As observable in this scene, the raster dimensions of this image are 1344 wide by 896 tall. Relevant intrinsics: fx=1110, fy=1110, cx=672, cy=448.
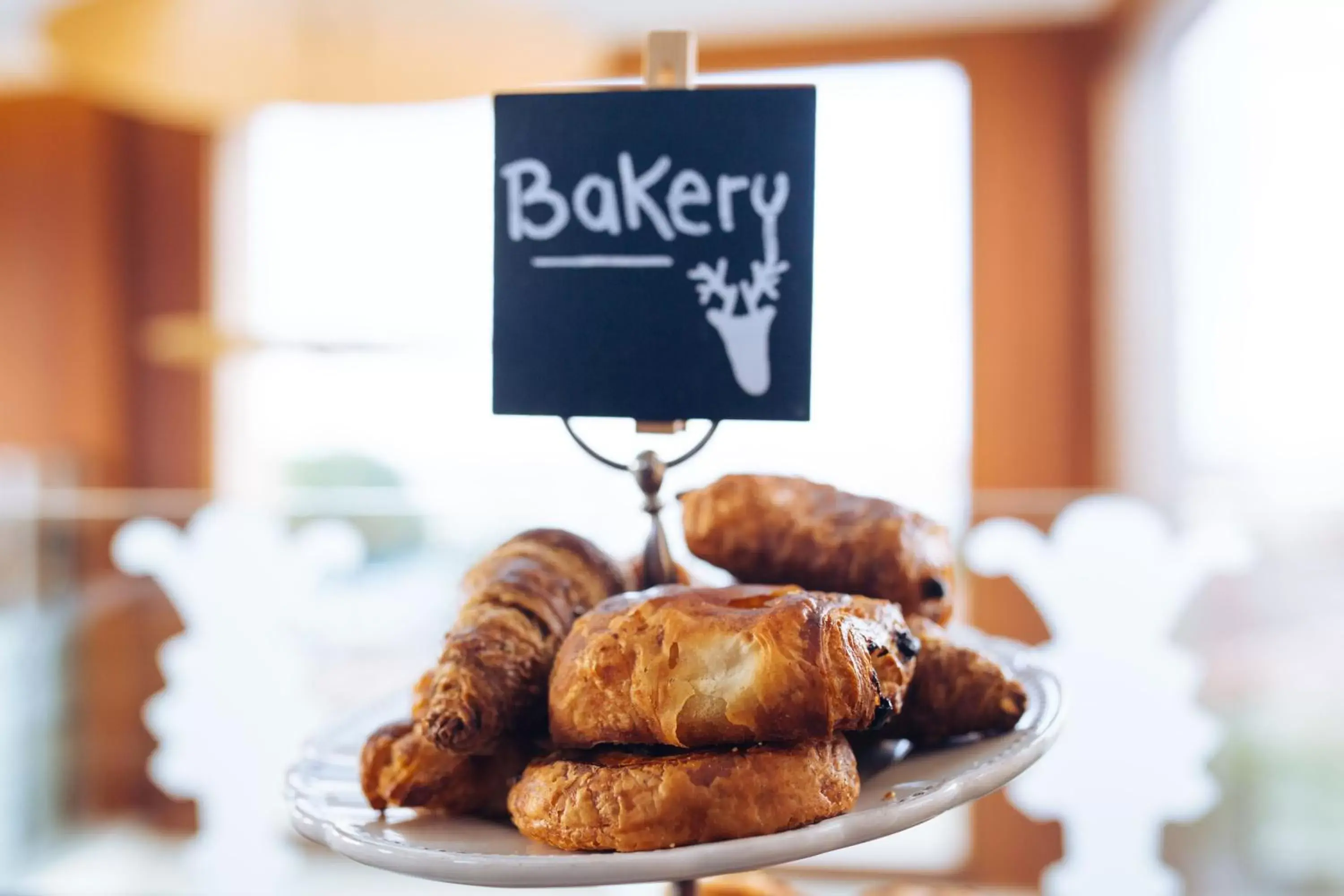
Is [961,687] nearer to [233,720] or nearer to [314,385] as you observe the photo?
[233,720]

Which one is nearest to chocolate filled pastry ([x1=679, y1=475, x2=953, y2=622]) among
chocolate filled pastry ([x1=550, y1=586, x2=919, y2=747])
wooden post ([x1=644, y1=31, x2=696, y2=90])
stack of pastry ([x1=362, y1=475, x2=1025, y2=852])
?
stack of pastry ([x1=362, y1=475, x2=1025, y2=852])

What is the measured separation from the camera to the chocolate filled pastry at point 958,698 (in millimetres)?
688

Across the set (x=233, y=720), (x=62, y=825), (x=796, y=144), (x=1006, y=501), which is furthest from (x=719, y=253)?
(x=62, y=825)

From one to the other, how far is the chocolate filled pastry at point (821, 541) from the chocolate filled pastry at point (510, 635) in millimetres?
78

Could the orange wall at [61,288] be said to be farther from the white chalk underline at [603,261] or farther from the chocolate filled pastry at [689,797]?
the chocolate filled pastry at [689,797]

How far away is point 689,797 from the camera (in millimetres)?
535

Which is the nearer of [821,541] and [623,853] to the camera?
[623,853]

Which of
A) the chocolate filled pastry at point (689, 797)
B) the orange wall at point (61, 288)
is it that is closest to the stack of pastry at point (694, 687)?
the chocolate filled pastry at point (689, 797)

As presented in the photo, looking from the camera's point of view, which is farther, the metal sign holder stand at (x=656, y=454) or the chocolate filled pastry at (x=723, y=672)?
the metal sign holder stand at (x=656, y=454)

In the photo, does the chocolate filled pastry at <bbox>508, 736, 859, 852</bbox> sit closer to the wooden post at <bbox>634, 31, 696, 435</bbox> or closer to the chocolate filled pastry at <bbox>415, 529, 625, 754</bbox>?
the chocolate filled pastry at <bbox>415, 529, 625, 754</bbox>

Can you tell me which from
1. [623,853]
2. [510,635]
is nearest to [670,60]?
[510,635]

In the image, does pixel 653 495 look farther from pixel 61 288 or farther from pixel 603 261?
pixel 61 288

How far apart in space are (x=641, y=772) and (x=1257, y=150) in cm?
259

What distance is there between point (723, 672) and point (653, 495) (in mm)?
232
